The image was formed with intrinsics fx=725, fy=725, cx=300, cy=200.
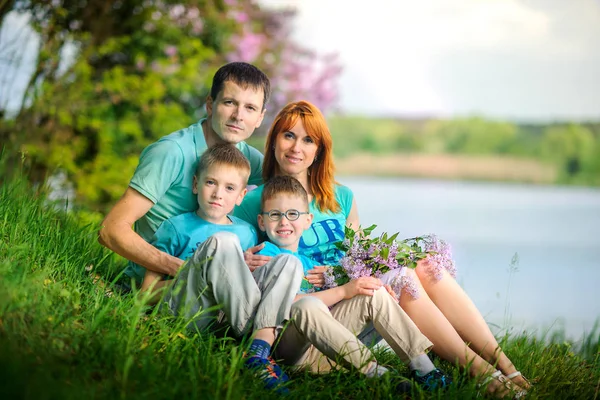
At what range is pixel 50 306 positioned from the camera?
247 centimetres

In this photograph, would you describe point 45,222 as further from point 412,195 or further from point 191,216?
point 412,195

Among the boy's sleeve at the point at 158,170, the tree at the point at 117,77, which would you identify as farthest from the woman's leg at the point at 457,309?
the tree at the point at 117,77

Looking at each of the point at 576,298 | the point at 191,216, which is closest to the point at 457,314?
the point at 191,216

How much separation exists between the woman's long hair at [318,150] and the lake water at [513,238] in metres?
0.32

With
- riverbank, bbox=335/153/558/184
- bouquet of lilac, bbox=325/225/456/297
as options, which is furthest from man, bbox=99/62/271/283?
riverbank, bbox=335/153/558/184

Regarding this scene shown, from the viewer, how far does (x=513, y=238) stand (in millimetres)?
10984

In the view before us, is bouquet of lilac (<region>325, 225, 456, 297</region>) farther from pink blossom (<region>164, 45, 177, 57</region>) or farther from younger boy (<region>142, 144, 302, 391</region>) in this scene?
pink blossom (<region>164, 45, 177, 57</region>)

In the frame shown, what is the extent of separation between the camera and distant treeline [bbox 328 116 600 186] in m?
19.6

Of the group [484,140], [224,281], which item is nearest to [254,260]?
[224,281]

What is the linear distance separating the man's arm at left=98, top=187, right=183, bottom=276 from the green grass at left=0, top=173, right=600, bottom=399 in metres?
0.17

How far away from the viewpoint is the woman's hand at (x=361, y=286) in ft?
9.14

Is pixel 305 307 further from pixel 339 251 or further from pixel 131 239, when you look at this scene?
pixel 131 239

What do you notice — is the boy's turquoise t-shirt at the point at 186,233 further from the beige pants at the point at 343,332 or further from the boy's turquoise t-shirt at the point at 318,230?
the beige pants at the point at 343,332

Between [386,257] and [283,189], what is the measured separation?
55 centimetres
